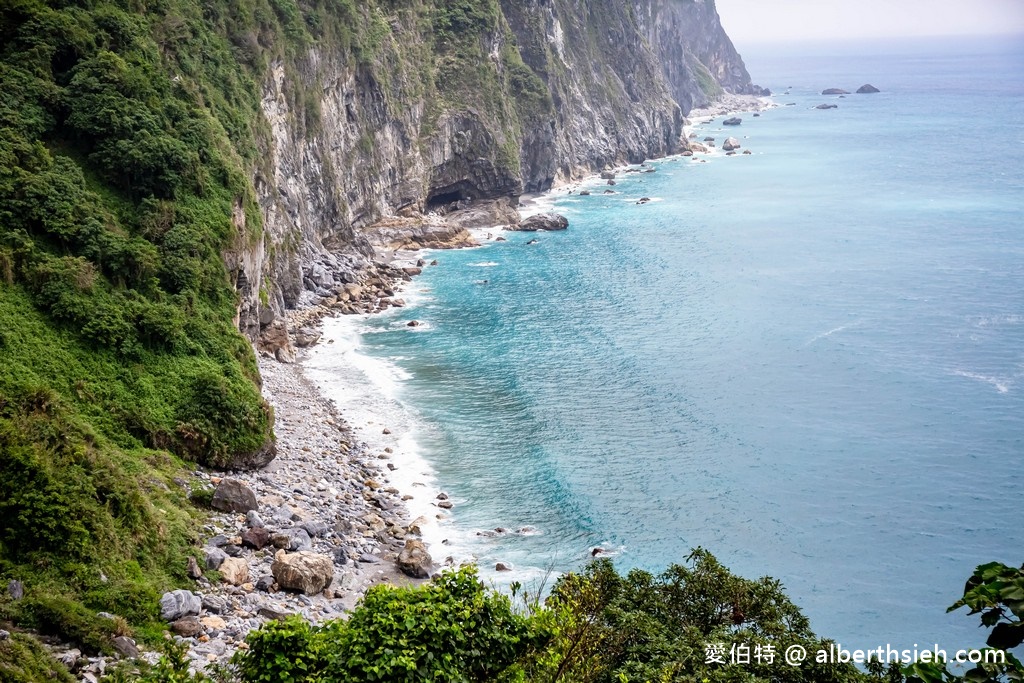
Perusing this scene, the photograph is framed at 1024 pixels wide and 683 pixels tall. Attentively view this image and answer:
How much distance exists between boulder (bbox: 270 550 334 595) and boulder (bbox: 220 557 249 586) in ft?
4.46

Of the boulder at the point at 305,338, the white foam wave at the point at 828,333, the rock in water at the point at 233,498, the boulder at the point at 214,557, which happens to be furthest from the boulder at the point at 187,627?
Answer: the white foam wave at the point at 828,333

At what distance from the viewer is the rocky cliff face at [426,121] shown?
246ft

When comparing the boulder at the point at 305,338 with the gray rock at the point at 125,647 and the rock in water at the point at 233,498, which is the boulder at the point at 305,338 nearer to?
the rock in water at the point at 233,498

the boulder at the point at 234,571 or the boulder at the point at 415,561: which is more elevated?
the boulder at the point at 234,571

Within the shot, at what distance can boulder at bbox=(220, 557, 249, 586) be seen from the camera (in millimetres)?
31328

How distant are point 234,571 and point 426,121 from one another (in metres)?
83.1

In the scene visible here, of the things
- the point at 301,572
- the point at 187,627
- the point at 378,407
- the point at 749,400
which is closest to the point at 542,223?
the point at 749,400

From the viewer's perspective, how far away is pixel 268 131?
229 ft

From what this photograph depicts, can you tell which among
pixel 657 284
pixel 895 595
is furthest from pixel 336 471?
pixel 657 284

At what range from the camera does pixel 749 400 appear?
195 feet

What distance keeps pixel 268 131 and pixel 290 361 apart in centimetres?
2074

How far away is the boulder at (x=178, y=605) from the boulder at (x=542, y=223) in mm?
86442

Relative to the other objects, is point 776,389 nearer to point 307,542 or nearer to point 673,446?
point 673,446

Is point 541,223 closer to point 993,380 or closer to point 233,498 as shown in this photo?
point 993,380
